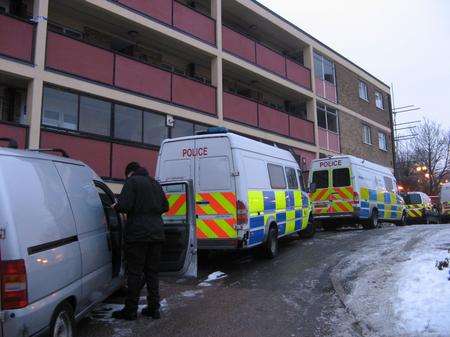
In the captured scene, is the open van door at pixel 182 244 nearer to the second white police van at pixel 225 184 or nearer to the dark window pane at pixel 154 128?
the second white police van at pixel 225 184

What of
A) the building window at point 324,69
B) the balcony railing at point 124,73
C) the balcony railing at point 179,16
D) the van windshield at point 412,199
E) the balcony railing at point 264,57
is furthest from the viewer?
the van windshield at point 412,199

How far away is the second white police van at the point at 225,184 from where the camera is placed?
9.78m

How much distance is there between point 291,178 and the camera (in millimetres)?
12977

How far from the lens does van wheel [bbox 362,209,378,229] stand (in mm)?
18163

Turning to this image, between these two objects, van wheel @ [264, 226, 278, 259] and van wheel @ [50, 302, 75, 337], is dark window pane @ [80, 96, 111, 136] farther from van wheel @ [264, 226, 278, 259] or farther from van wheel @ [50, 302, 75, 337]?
van wheel @ [50, 302, 75, 337]

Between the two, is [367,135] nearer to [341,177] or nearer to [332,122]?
[332,122]

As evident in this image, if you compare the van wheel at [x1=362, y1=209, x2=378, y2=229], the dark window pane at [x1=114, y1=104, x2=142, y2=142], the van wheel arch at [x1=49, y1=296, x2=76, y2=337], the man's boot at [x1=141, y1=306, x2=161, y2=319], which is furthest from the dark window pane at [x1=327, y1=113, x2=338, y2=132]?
the van wheel arch at [x1=49, y1=296, x2=76, y2=337]

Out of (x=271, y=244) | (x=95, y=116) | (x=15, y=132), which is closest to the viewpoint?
(x=271, y=244)

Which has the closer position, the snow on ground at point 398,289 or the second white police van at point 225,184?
the snow on ground at point 398,289

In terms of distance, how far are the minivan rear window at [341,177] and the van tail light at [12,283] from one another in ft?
46.4

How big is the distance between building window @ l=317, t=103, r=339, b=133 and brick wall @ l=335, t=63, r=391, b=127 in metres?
1.22

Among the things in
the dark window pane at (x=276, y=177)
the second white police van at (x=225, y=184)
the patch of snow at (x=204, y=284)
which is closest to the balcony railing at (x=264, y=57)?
the dark window pane at (x=276, y=177)

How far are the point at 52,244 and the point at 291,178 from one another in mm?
9001

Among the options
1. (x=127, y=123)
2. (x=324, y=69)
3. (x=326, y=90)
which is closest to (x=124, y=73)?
(x=127, y=123)
